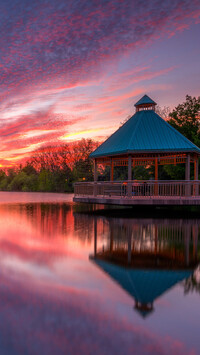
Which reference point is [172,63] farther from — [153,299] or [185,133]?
[153,299]

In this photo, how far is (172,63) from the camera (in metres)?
20.4

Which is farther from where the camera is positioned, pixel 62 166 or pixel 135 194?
pixel 62 166

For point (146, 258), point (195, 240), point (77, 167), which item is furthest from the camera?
point (77, 167)

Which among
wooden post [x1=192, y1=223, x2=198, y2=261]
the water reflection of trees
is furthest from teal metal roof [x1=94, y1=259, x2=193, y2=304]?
wooden post [x1=192, y1=223, x2=198, y2=261]

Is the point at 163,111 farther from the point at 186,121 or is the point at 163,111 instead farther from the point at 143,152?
the point at 143,152

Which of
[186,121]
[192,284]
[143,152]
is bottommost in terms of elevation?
[192,284]

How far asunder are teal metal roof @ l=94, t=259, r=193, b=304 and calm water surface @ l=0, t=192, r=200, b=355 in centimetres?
2

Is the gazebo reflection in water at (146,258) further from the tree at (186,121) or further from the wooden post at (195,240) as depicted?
the tree at (186,121)

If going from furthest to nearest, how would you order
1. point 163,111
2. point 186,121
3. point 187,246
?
point 163,111, point 186,121, point 187,246

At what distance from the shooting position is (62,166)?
7194 cm

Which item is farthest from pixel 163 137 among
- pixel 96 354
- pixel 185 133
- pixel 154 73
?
pixel 96 354

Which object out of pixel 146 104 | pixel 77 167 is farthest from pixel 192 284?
pixel 77 167

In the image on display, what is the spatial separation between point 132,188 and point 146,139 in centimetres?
378

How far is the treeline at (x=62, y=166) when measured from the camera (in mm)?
64450
